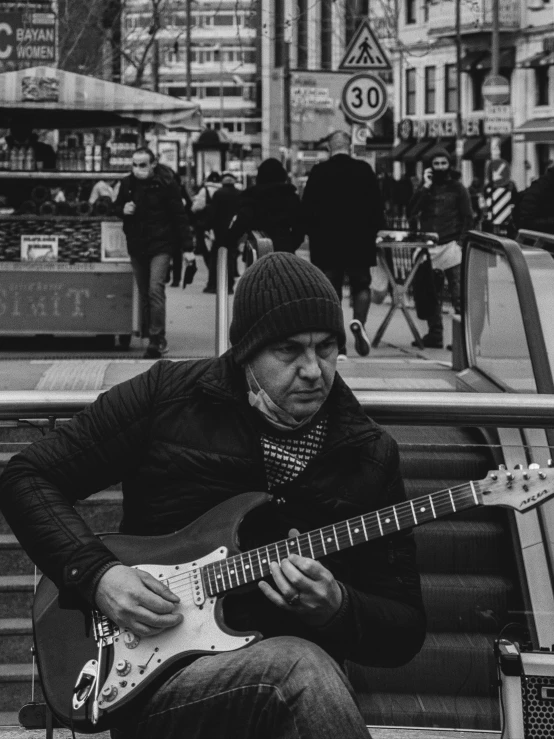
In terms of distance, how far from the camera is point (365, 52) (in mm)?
14727

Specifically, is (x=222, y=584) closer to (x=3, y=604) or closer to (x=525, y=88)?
(x=3, y=604)

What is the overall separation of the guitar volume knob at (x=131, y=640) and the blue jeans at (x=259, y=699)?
119 mm

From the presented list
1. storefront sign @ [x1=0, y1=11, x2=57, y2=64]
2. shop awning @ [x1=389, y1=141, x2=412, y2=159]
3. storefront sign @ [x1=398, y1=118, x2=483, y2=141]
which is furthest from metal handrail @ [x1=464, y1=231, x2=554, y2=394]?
shop awning @ [x1=389, y1=141, x2=412, y2=159]

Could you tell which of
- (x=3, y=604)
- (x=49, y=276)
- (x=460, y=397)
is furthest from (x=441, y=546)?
(x=49, y=276)

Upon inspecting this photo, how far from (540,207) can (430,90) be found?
156 ft

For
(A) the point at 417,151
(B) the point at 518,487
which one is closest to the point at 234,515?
(B) the point at 518,487

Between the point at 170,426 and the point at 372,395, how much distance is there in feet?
2.89

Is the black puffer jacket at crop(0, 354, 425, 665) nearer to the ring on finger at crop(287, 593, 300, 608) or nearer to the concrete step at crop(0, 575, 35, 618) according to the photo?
the ring on finger at crop(287, 593, 300, 608)

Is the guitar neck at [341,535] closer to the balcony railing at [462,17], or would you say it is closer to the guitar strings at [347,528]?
the guitar strings at [347,528]

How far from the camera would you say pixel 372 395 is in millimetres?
4023

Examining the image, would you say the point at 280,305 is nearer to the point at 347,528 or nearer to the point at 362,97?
the point at 347,528

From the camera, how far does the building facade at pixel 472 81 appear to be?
50.2 metres

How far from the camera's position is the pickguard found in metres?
3.00

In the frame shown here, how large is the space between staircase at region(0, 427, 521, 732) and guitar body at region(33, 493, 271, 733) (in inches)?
28.1
